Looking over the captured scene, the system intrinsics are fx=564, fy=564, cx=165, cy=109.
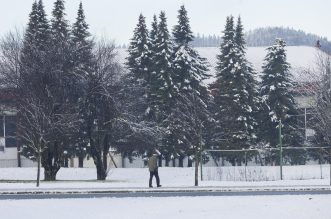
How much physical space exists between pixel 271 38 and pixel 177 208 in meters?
160

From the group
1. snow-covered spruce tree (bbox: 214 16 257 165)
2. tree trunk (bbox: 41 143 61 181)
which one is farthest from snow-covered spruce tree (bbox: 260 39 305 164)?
tree trunk (bbox: 41 143 61 181)

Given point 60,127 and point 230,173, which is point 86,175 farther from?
point 230,173

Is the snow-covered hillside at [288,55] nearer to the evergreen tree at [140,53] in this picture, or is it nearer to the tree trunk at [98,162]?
the evergreen tree at [140,53]

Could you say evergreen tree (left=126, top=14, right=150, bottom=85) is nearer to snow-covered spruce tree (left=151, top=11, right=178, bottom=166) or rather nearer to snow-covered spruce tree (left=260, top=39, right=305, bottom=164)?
snow-covered spruce tree (left=151, top=11, right=178, bottom=166)

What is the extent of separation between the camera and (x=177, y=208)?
1875cm

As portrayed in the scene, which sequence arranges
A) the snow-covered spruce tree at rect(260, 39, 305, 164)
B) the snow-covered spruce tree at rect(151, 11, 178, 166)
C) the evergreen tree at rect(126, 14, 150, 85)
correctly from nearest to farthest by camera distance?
the snow-covered spruce tree at rect(151, 11, 178, 166) < the evergreen tree at rect(126, 14, 150, 85) < the snow-covered spruce tree at rect(260, 39, 305, 164)

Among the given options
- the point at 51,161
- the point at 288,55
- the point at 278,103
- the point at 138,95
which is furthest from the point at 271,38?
the point at 51,161

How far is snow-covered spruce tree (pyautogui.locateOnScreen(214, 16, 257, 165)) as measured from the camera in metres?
46.3

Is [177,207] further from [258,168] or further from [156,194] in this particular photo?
[258,168]

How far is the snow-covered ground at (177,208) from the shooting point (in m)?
17.1

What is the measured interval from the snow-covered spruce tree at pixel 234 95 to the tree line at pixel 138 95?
90 millimetres

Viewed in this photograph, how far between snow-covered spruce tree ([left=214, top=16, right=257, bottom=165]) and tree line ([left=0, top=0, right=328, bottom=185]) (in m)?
0.09

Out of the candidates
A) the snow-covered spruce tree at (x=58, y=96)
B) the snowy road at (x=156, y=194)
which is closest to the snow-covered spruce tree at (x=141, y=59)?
the snow-covered spruce tree at (x=58, y=96)

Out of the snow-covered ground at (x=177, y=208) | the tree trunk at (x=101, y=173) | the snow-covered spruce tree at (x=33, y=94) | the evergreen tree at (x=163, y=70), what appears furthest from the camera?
the evergreen tree at (x=163, y=70)
